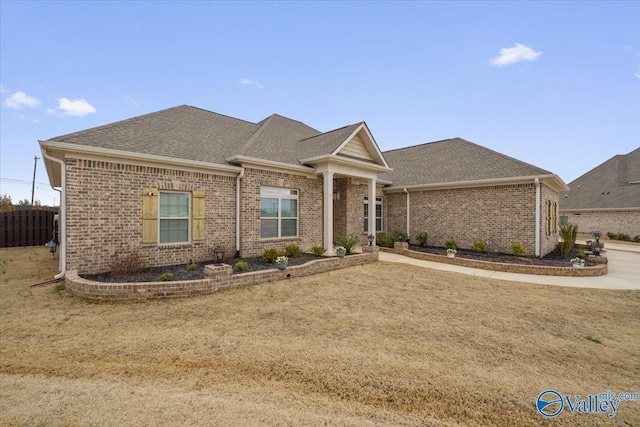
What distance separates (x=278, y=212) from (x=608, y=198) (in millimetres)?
29743

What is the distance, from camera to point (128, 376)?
3178mm

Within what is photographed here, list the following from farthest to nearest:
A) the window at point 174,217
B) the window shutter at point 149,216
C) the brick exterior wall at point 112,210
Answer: the window at point 174,217
the window shutter at point 149,216
the brick exterior wall at point 112,210

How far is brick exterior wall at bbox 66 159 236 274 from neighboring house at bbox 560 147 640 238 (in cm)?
3152

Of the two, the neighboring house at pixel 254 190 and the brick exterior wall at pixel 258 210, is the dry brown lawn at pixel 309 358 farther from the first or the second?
the brick exterior wall at pixel 258 210

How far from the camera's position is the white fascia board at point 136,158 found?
262 inches

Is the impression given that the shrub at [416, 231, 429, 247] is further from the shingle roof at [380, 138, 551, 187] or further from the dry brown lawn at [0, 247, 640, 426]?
the dry brown lawn at [0, 247, 640, 426]

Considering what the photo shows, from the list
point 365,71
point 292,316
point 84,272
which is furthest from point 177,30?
point 292,316

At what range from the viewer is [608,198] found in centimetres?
2348

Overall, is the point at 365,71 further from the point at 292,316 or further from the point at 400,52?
the point at 292,316

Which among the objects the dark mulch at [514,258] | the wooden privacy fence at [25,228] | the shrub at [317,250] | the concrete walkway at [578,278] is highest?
the wooden privacy fence at [25,228]

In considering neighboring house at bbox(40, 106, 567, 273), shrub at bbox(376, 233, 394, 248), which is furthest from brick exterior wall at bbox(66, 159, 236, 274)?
shrub at bbox(376, 233, 394, 248)

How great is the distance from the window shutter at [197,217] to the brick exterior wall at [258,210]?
3.86 ft

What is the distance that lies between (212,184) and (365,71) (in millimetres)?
10670

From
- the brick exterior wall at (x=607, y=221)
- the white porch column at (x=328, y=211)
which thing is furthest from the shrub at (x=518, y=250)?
the brick exterior wall at (x=607, y=221)
